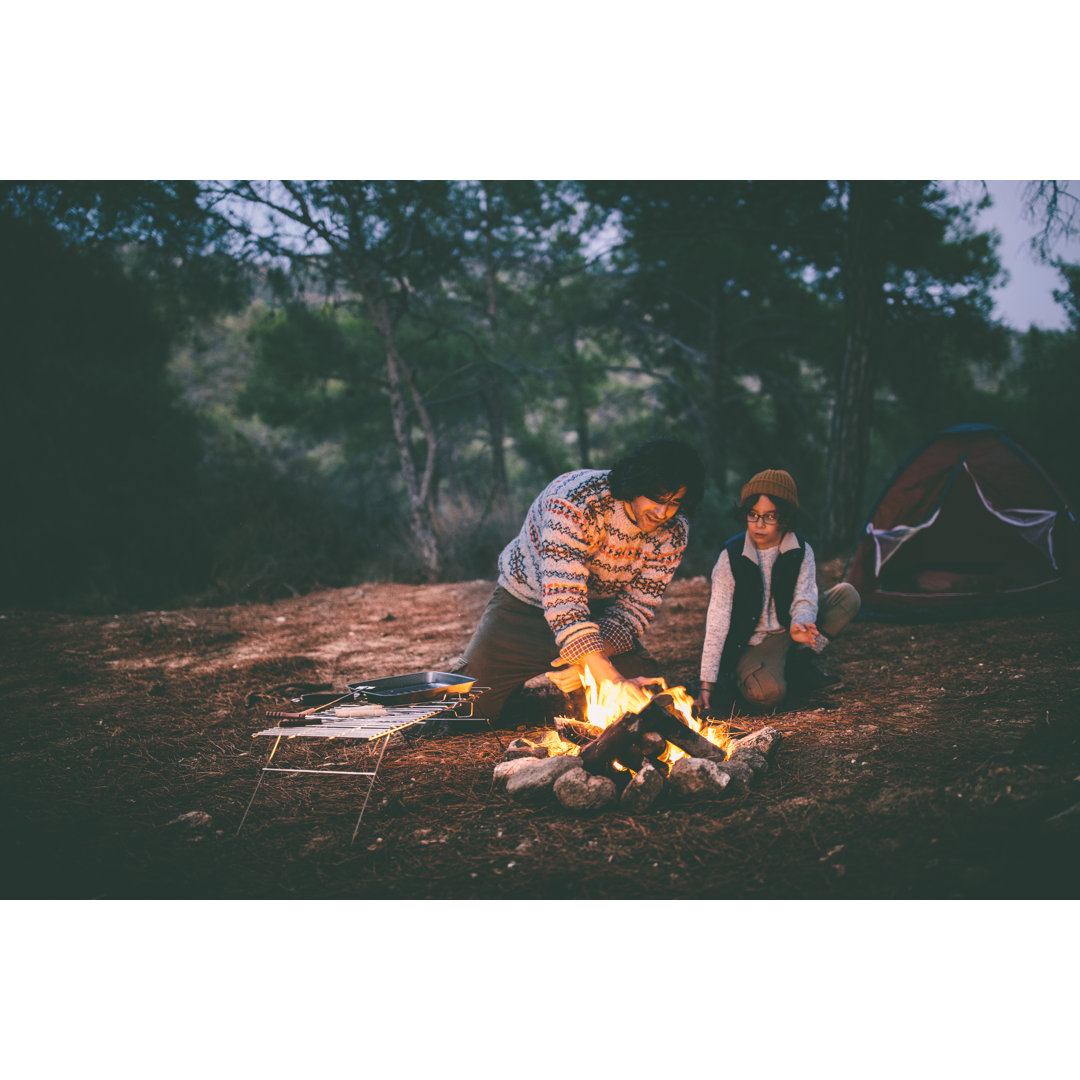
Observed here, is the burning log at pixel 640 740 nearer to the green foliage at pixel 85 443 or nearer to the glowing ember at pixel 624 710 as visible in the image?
the glowing ember at pixel 624 710

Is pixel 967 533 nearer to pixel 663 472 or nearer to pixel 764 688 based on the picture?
pixel 764 688

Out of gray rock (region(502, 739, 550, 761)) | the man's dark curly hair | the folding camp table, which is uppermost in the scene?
the man's dark curly hair

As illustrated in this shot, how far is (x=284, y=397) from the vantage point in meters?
10.9

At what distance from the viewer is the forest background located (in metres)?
7.21

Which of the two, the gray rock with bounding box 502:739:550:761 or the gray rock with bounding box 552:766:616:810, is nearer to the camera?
the gray rock with bounding box 552:766:616:810

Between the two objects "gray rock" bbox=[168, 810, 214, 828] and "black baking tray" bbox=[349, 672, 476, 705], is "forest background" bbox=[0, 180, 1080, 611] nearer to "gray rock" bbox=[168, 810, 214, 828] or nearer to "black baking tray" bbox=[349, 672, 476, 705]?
"black baking tray" bbox=[349, 672, 476, 705]

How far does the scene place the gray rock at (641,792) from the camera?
2.33 m

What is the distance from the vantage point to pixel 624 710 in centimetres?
280

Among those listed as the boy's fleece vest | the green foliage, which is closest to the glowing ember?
the boy's fleece vest

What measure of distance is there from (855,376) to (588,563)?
5479mm

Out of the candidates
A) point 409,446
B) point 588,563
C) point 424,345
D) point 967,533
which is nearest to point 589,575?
point 588,563

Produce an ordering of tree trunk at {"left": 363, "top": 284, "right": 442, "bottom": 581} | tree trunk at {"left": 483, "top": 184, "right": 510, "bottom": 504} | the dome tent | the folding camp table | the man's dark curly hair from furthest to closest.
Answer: tree trunk at {"left": 483, "top": 184, "right": 510, "bottom": 504}, tree trunk at {"left": 363, "top": 284, "right": 442, "bottom": 581}, the dome tent, the man's dark curly hair, the folding camp table

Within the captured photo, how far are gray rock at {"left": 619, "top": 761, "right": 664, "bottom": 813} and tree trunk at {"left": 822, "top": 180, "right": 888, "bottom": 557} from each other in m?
5.61
